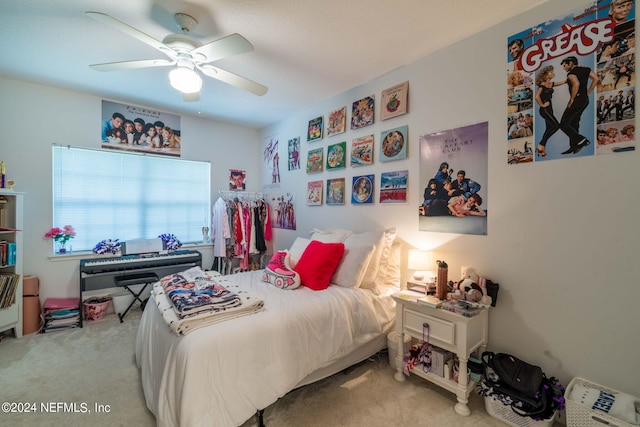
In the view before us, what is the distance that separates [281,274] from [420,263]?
3.91ft

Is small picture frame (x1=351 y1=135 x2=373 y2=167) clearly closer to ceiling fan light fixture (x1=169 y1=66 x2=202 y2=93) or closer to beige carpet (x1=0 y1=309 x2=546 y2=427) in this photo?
ceiling fan light fixture (x1=169 y1=66 x2=202 y2=93)

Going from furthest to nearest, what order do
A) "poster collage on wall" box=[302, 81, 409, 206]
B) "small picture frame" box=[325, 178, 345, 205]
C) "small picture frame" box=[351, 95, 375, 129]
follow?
"small picture frame" box=[325, 178, 345, 205] < "small picture frame" box=[351, 95, 375, 129] < "poster collage on wall" box=[302, 81, 409, 206]

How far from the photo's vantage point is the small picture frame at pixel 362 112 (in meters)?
2.86

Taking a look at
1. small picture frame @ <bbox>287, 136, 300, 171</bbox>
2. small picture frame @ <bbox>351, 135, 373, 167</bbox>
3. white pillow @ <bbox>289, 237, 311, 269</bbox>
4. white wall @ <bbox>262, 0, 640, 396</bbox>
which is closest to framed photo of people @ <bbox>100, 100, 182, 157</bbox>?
small picture frame @ <bbox>287, 136, 300, 171</bbox>

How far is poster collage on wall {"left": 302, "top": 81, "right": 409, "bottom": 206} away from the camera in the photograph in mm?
2615

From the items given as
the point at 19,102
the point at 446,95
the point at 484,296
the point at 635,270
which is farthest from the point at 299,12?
the point at 19,102

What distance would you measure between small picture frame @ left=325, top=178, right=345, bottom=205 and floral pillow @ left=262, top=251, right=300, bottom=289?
3.22 ft

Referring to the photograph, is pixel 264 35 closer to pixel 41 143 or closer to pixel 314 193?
pixel 314 193

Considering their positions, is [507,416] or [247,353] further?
[507,416]

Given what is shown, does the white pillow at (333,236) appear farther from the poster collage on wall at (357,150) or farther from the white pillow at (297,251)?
the poster collage on wall at (357,150)

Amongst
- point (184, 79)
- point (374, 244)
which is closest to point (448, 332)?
point (374, 244)

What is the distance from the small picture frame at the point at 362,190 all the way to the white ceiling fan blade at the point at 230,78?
4.46 ft

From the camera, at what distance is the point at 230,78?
2.16 meters

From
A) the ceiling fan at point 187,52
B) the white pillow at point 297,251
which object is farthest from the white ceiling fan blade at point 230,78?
the white pillow at point 297,251
